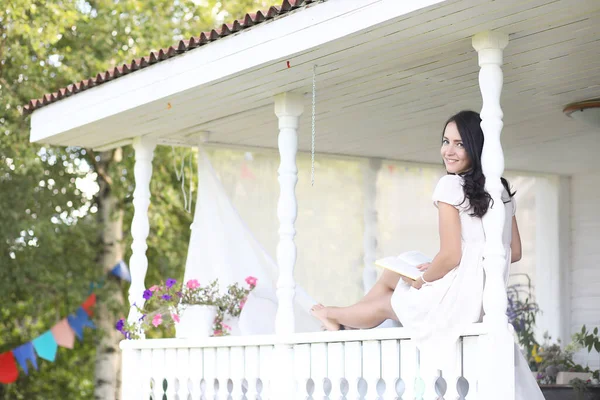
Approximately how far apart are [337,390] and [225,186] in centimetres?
274

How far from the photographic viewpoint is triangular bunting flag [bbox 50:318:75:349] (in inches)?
478

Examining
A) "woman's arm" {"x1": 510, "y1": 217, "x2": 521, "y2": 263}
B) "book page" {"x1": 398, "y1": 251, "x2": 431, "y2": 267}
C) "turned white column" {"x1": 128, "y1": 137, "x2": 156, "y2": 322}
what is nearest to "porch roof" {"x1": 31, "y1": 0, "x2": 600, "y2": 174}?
"turned white column" {"x1": 128, "y1": 137, "x2": 156, "y2": 322}

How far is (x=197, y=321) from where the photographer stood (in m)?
6.61

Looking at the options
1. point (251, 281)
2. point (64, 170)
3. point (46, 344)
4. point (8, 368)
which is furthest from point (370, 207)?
point (8, 368)

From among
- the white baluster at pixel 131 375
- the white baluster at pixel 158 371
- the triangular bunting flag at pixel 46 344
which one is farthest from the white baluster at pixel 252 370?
the triangular bunting flag at pixel 46 344

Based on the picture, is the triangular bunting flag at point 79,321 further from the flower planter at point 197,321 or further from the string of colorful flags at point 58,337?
the flower planter at point 197,321

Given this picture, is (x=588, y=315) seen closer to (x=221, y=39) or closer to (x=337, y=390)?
(x=337, y=390)

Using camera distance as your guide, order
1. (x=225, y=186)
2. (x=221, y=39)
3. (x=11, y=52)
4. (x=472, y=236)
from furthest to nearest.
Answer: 1. (x=11, y=52)
2. (x=225, y=186)
3. (x=221, y=39)
4. (x=472, y=236)

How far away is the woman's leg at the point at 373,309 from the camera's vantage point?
214 inches

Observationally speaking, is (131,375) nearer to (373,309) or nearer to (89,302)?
(373,309)

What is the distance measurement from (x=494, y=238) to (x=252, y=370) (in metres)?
2.05

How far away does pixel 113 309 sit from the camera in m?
12.9

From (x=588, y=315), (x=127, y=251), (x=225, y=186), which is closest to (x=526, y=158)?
(x=588, y=315)

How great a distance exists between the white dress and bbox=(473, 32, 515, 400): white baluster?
0.38 feet
